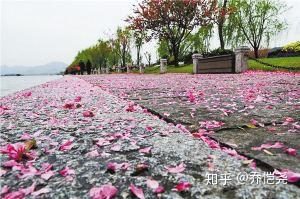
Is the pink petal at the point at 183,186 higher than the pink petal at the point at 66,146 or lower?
lower

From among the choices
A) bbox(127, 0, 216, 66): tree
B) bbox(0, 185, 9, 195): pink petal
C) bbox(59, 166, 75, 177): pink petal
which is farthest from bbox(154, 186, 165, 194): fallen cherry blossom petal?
bbox(127, 0, 216, 66): tree

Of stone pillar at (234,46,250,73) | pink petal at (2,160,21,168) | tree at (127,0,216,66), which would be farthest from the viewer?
tree at (127,0,216,66)

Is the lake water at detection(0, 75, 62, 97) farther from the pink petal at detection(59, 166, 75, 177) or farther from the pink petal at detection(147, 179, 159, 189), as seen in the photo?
the pink petal at detection(147, 179, 159, 189)

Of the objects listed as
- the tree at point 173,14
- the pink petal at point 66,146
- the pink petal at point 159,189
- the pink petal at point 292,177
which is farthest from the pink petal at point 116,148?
the tree at point 173,14

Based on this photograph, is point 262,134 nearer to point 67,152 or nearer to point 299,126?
point 299,126

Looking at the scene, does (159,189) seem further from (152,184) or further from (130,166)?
(130,166)

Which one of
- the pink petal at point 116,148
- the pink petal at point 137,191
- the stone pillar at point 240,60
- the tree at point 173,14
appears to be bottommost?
the pink petal at point 137,191

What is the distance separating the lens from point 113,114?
3.67 metres

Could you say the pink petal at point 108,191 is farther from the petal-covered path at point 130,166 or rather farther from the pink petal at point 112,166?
the pink petal at point 112,166

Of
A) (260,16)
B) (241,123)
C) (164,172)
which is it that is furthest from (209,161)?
(260,16)

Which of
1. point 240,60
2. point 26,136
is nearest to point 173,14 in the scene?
point 240,60

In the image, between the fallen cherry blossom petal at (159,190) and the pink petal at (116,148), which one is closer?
the fallen cherry blossom petal at (159,190)

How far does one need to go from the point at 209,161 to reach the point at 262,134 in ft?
2.83

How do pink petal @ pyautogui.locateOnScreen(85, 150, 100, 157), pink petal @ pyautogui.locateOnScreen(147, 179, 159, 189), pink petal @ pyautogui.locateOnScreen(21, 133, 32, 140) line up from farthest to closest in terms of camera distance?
pink petal @ pyautogui.locateOnScreen(21, 133, 32, 140)
pink petal @ pyautogui.locateOnScreen(85, 150, 100, 157)
pink petal @ pyautogui.locateOnScreen(147, 179, 159, 189)
